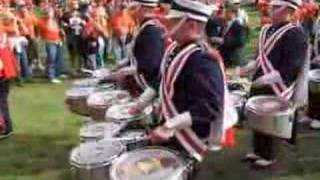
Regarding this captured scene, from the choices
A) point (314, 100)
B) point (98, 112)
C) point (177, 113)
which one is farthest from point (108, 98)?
point (314, 100)

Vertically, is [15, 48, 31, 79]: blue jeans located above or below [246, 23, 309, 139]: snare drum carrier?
below

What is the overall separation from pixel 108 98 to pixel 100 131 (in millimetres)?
1083

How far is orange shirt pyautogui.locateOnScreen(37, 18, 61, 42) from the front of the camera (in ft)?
48.3

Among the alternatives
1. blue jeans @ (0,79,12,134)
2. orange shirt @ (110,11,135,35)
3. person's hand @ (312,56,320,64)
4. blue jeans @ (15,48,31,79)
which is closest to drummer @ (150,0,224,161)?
person's hand @ (312,56,320,64)

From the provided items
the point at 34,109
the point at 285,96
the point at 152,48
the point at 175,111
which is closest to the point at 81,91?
the point at 152,48

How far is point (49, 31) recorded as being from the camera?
48.4 ft

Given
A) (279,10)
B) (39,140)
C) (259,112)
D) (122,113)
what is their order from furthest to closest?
(39,140)
(279,10)
(259,112)
(122,113)

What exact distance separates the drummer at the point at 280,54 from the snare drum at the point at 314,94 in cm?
159

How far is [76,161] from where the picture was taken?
536 centimetres

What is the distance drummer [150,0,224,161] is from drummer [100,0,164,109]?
1737mm

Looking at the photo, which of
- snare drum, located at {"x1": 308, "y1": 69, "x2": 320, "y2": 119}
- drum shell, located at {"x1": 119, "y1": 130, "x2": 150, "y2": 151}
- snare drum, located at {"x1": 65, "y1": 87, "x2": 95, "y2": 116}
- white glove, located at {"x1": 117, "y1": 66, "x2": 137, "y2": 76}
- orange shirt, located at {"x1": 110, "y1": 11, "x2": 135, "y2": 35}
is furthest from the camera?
orange shirt, located at {"x1": 110, "y1": 11, "x2": 135, "y2": 35}

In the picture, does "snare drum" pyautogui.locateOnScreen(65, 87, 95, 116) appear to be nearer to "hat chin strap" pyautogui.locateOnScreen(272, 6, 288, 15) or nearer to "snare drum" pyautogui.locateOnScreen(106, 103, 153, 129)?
"snare drum" pyautogui.locateOnScreen(106, 103, 153, 129)

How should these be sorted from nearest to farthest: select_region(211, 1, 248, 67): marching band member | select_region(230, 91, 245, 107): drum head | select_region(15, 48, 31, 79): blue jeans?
select_region(230, 91, 245, 107): drum head < select_region(211, 1, 248, 67): marching band member < select_region(15, 48, 31, 79): blue jeans

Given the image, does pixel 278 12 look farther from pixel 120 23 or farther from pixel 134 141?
pixel 120 23
